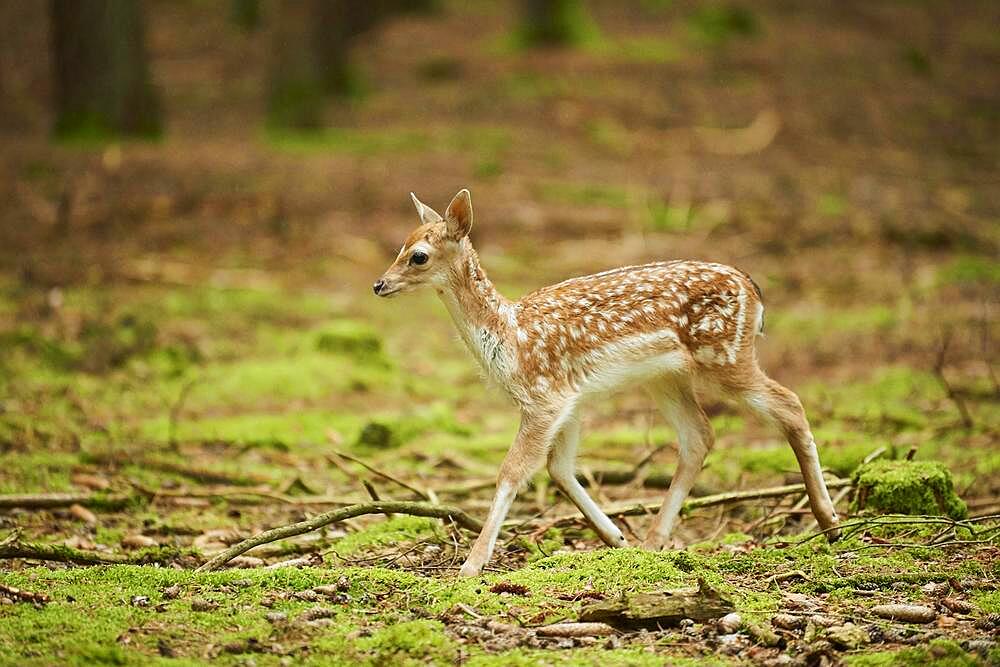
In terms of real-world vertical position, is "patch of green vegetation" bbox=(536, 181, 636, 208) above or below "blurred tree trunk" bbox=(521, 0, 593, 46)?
below

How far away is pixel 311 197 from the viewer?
16.7 m

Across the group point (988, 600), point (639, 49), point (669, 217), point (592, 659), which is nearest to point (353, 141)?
point (669, 217)

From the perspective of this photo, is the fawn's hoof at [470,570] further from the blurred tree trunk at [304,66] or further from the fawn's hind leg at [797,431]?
the blurred tree trunk at [304,66]

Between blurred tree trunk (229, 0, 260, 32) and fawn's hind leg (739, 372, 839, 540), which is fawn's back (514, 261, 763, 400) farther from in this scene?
blurred tree trunk (229, 0, 260, 32)

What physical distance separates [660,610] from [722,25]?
25.3 m

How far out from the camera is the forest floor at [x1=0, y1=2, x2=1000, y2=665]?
502 centimetres

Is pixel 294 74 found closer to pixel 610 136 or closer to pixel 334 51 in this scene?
pixel 334 51

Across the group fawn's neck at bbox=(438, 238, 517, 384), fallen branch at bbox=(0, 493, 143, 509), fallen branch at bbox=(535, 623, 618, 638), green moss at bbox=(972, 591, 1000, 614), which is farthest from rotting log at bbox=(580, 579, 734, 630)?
fallen branch at bbox=(0, 493, 143, 509)

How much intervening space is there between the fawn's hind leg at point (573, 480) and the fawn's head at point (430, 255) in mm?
1015

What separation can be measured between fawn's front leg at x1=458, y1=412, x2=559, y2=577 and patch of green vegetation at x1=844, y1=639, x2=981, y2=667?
185cm

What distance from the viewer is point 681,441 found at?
21.6 ft

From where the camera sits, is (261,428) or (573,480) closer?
(573,480)

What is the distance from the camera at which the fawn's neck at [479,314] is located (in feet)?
20.8

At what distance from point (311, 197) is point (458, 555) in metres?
11.2
